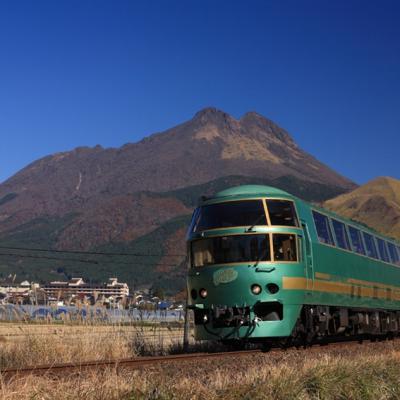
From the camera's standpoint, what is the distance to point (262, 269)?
1527 cm

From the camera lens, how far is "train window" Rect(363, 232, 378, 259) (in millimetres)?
22000

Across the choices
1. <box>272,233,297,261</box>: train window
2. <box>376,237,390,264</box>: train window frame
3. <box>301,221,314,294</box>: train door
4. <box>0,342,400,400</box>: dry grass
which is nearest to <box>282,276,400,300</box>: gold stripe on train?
<box>301,221,314,294</box>: train door

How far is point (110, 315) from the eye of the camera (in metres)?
17.9

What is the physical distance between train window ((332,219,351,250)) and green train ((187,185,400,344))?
57cm

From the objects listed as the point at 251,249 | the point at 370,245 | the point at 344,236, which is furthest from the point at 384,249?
the point at 251,249

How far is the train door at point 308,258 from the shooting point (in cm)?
1612

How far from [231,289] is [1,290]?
233 inches

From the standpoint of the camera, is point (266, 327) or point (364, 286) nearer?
point (266, 327)

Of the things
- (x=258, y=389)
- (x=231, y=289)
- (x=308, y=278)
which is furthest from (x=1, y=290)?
(x=258, y=389)

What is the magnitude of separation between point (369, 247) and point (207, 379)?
13.2 metres

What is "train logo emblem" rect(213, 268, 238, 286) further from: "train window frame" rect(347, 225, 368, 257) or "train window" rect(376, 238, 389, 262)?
"train window" rect(376, 238, 389, 262)

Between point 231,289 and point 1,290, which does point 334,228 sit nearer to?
point 231,289

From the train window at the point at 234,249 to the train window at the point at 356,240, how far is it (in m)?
5.64

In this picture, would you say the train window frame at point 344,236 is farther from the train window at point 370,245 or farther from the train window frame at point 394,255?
the train window frame at point 394,255
